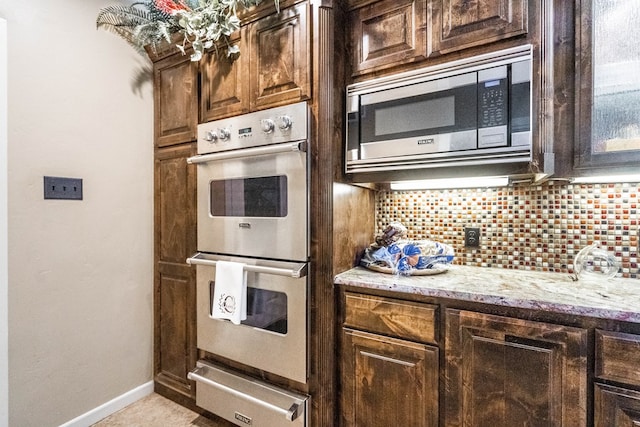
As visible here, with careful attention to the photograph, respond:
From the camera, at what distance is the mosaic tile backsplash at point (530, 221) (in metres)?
1.37

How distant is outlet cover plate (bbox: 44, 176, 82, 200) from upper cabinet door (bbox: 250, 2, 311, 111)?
1082mm

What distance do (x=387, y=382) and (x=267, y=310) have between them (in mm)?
643

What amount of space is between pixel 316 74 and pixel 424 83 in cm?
48

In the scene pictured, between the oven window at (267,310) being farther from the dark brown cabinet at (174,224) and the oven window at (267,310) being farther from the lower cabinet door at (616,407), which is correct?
the lower cabinet door at (616,407)

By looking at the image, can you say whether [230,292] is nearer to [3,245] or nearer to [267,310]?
[267,310]

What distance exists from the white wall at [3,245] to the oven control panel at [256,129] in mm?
866

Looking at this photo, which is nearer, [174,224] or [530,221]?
[530,221]

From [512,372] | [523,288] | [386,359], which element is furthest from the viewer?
[386,359]

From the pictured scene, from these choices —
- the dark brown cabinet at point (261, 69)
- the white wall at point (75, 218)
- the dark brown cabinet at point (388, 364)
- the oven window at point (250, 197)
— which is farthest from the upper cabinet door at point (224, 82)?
the dark brown cabinet at point (388, 364)

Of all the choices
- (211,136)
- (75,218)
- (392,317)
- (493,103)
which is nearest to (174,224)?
(75,218)

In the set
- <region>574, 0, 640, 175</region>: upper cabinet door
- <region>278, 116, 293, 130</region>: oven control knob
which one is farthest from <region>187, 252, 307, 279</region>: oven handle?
<region>574, 0, 640, 175</region>: upper cabinet door

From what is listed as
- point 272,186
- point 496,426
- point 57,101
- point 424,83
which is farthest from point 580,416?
point 57,101

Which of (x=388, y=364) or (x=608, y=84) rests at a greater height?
(x=608, y=84)

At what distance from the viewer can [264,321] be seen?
5.13 ft
